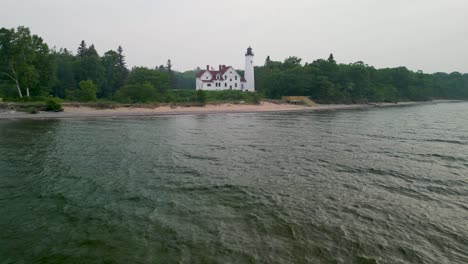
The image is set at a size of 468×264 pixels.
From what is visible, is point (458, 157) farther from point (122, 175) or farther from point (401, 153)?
point (122, 175)

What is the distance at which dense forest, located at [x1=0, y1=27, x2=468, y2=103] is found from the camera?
152 feet

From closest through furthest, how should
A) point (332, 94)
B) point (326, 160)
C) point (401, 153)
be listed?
Answer: point (326, 160) → point (401, 153) → point (332, 94)

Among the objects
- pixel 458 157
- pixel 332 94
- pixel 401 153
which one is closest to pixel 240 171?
pixel 401 153

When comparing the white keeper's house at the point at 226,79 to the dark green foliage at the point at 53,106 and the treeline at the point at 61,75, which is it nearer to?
the treeline at the point at 61,75

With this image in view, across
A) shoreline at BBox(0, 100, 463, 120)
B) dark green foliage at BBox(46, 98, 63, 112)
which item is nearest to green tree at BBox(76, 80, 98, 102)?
shoreline at BBox(0, 100, 463, 120)

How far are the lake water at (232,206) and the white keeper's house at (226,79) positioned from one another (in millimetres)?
69025

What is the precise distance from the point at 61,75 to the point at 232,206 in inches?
2839

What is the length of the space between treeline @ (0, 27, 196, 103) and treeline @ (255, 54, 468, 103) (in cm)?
3587

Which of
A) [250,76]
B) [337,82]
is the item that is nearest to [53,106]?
[250,76]

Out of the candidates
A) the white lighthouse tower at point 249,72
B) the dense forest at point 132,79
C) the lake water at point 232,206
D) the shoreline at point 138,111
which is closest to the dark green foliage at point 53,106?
the shoreline at point 138,111

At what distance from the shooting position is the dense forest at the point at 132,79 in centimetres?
4631

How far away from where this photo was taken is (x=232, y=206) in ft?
28.8

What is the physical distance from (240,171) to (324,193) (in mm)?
4517

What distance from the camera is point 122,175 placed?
12.2 metres
